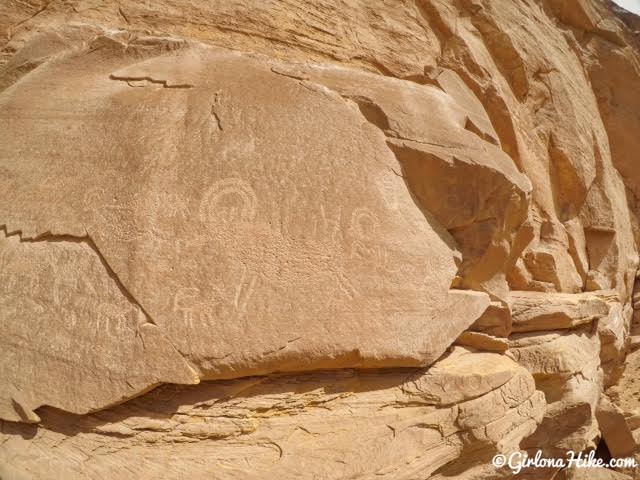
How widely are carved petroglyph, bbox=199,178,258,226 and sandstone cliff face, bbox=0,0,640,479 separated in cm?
1

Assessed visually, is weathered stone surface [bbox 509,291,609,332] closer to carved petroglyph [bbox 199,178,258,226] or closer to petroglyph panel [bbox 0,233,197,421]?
carved petroglyph [bbox 199,178,258,226]

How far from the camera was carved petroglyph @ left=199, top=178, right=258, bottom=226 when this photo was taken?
2178 millimetres

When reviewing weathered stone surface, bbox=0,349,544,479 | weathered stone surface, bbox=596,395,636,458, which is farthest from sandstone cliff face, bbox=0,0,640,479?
weathered stone surface, bbox=596,395,636,458

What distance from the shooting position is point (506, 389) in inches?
103

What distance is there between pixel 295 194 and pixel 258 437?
1.21m

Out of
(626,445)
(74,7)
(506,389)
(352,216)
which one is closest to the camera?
(352,216)

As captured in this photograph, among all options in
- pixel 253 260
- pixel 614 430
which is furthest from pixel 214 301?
pixel 614 430

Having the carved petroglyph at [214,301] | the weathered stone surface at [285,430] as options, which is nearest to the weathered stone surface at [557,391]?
the weathered stone surface at [285,430]

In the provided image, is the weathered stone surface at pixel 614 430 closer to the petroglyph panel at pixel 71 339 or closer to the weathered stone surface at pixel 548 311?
the weathered stone surface at pixel 548 311

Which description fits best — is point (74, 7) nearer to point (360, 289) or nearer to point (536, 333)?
point (360, 289)

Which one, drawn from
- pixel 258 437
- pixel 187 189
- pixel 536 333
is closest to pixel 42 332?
pixel 187 189

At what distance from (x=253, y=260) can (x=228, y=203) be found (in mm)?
325

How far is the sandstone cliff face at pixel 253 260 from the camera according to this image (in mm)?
1920

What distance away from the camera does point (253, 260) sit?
7.06ft
